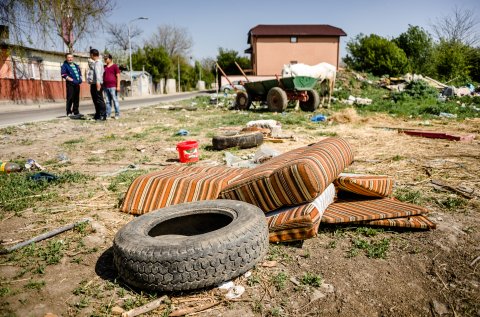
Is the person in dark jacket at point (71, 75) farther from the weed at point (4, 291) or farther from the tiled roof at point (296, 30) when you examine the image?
the tiled roof at point (296, 30)

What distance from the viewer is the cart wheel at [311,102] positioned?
12938mm

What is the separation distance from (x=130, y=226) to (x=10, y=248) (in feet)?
3.46

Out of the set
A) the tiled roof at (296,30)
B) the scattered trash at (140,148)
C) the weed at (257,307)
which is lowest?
the weed at (257,307)

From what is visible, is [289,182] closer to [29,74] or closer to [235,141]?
[235,141]

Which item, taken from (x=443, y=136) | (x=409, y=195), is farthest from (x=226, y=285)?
(x=443, y=136)

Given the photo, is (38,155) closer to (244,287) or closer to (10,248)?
(10,248)

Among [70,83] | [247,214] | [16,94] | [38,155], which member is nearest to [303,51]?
[16,94]

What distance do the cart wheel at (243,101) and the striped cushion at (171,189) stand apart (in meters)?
11.0

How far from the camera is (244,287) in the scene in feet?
6.68

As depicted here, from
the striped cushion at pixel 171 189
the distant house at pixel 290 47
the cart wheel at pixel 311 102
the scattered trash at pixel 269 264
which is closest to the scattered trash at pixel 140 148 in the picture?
the striped cushion at pixel 171 189

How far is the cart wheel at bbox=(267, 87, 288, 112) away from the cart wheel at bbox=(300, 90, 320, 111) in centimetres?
126

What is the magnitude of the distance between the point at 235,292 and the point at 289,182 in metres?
0.93

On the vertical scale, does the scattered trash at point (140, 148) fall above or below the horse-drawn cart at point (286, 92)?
below

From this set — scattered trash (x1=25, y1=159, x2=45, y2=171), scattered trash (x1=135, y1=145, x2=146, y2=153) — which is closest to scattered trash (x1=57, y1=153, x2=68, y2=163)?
scattered trash (x1=25, y1=159, x2=45, y2=171)
